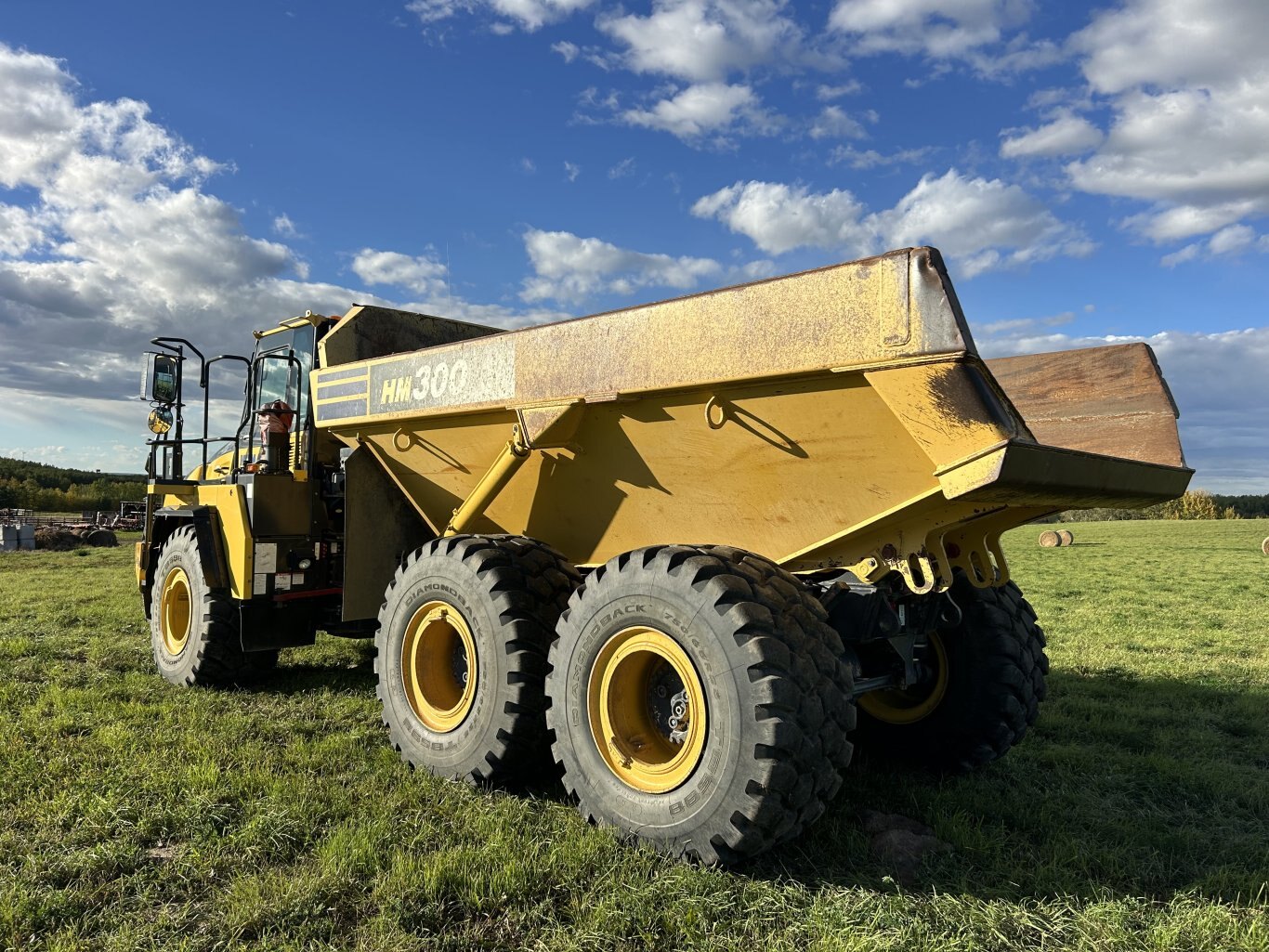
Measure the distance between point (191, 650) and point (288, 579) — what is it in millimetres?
1023

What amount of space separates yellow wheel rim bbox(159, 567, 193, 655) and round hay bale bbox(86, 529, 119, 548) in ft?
A: 76.7

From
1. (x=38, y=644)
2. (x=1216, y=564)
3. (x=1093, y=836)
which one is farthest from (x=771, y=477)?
(x=1216, y=564)

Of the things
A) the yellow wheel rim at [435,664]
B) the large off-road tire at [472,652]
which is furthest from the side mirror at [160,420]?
the yellow wheel rim at [435,664]

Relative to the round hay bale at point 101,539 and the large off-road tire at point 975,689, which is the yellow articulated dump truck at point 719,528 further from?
the round hay bale at point 101,539

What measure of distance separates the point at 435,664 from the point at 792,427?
2601 mm

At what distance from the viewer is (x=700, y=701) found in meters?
Result: 3.44

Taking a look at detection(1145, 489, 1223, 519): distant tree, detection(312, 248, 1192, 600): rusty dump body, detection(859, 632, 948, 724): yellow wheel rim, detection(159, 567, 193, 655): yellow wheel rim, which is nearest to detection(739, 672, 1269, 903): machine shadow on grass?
detection(859, 632, 948, 724): yellow wheel rim

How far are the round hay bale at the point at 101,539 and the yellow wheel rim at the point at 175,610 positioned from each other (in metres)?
23.4

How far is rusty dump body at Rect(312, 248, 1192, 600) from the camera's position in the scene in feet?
10.5

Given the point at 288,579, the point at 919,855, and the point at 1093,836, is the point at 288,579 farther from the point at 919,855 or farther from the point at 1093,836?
the point at 1093,836

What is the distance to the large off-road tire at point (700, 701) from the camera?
3191mm

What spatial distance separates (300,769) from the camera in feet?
14.7

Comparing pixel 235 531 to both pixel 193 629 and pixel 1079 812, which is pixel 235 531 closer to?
pixel 193 629

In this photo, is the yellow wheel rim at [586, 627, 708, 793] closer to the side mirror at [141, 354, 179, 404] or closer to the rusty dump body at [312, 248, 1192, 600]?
the rusty dump body at [312, 248, 1192, 600]
